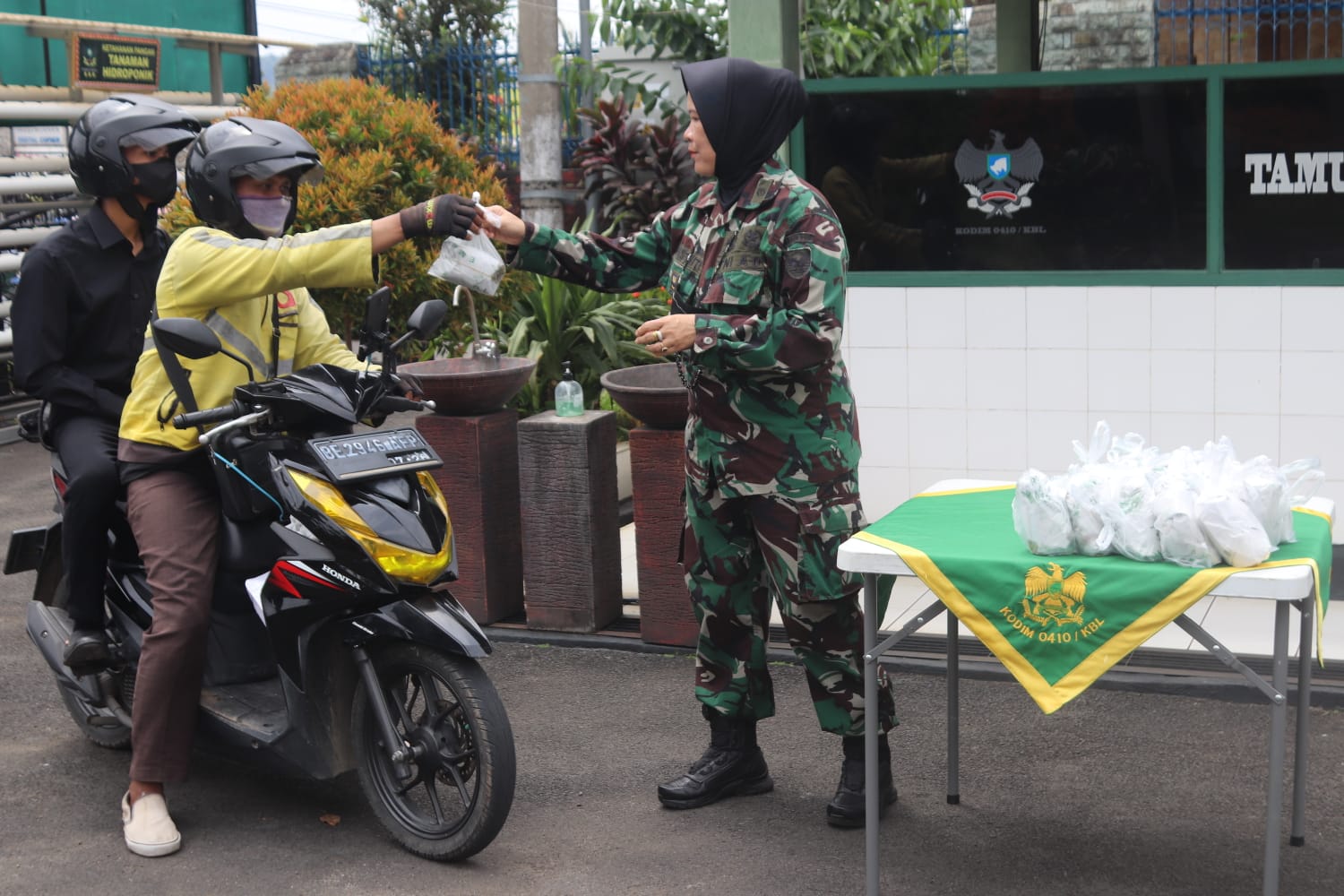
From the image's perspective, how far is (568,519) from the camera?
18.8 ft

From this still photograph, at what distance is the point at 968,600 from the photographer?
133 inches

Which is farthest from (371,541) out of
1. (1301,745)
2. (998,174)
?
(998,174)

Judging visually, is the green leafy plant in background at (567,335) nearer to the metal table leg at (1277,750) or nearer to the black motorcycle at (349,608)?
the black motorcycle at (349,608)

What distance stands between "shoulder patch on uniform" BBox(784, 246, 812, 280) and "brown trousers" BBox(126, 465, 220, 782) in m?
1.69

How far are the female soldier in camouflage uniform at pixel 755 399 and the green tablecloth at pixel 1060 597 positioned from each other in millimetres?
486

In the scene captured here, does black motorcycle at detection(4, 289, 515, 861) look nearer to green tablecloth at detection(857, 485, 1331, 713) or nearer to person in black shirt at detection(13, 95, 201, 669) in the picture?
person in black shirt at detection(13, 95, 201, 669)

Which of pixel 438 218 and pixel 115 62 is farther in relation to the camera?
pixel 115 62

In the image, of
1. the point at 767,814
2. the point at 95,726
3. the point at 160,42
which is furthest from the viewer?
the point at 160,42

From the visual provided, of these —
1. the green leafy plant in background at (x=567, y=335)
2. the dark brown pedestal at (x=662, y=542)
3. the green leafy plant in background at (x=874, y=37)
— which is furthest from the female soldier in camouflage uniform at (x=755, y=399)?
the green leafy plant in background at (x=874, y=37)

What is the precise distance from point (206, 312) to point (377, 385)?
1.65 feet

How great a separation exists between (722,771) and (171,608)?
1579 millimetres

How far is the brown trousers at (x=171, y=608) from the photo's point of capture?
3947 mm

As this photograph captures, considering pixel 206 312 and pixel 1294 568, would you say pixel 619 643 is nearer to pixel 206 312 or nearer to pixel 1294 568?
pixel 206 312

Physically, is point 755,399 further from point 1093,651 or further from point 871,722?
point 1093,651
